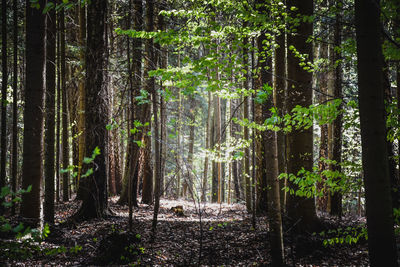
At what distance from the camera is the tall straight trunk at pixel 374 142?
8.34ft

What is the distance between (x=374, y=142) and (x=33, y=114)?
18.9 ft

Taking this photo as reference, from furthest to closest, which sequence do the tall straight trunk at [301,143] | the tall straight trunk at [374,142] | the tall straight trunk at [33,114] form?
the tall straight trunk at [301,143] < the tall straight trunk at [33,114] < the tall straight trunk at [374,142]

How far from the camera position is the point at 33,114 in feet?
17.7

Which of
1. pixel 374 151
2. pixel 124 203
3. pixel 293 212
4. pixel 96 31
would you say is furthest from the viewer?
pixel 124 203

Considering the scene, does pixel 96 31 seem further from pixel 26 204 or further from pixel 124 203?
pixel 124 203

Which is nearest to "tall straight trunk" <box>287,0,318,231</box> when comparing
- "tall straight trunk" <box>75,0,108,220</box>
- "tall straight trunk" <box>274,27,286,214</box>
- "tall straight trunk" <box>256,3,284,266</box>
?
"tall straight trunk" <box>274,27,286,214</box>

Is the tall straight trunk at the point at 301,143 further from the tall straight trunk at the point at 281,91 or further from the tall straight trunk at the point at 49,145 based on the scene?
the tall straight trunk at the point at 49,145

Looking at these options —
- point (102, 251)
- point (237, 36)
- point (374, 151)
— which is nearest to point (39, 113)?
point (102, 251)

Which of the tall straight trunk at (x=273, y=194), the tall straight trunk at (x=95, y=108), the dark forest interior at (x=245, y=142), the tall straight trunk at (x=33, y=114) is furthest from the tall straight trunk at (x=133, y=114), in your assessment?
the tall straight trunk at (x=273, y=194)

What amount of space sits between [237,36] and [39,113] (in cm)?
418

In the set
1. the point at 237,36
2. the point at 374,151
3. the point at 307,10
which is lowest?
the point at 374,151

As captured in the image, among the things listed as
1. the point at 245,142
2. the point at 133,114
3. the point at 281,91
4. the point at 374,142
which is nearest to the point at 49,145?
the point at 133,114

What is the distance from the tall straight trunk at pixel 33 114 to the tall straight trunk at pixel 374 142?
559cm

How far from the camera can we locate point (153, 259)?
5.16 meters
